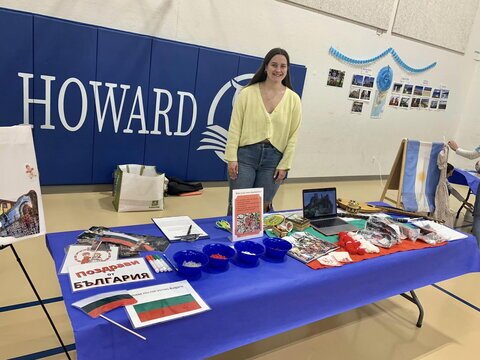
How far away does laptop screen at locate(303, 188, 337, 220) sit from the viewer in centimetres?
203

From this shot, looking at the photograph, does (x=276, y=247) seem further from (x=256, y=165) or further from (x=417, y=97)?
(x=417, y=97)

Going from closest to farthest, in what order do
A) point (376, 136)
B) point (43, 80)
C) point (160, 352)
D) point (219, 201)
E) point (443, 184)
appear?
point (160, 352), point (43, 80), point (443, 184), point (219, 201), point (376, 136)

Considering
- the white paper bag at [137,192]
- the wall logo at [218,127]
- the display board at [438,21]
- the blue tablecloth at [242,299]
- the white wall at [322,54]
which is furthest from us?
the display board at [438,21]

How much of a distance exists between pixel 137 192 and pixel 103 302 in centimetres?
243

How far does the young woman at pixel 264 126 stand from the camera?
2.26 m

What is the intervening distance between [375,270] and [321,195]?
524 millimetres

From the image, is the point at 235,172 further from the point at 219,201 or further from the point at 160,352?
the point at 219,201

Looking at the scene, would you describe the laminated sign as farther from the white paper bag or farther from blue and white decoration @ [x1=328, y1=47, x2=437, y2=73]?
blue and white decoration @ [x1=328, y1=47, x2=437, y2=73]

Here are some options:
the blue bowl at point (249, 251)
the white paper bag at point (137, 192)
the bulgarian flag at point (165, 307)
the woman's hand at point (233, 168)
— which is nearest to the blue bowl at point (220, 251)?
the blue bowl at point (249, 251)

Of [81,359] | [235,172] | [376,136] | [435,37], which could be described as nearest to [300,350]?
[235,172]

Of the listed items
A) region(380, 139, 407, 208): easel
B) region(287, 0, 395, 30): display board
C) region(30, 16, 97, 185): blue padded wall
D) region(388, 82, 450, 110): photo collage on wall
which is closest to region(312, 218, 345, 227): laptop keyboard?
region(380, 139, 407, 208): easel

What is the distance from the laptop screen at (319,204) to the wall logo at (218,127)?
233 centimetres

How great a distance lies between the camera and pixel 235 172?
239 centimetres

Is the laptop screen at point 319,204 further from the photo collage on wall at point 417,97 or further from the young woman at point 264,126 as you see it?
the photo collage on wall at point 417,97
